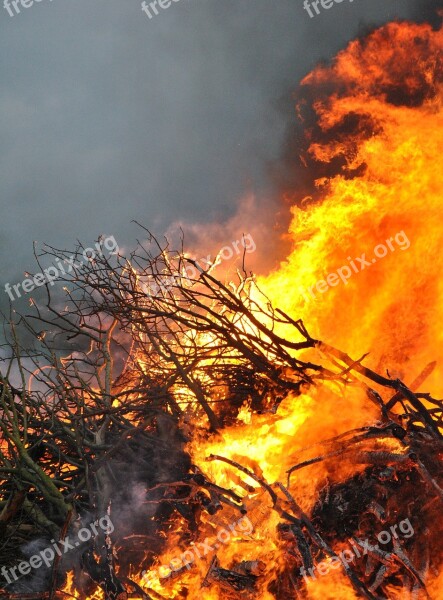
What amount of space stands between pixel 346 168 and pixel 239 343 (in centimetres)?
534

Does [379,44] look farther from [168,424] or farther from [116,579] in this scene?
[116,579]

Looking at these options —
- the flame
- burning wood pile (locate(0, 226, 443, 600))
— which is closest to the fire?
the flame

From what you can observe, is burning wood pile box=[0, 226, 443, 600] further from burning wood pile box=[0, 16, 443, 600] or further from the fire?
the fire

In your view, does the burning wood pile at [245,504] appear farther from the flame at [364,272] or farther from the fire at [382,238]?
the fire at [382,238]

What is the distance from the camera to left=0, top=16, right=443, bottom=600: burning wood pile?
3.93 metres

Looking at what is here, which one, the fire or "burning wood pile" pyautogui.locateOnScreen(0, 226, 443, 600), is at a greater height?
the fire

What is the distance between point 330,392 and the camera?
5.34 metres

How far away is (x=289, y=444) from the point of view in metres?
5.36

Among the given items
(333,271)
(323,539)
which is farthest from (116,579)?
(333,271)

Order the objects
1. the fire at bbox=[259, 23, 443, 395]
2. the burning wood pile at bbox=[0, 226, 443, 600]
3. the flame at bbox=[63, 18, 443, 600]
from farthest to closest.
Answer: the fire at bbox=[259, 23, 443, 395], the flame at bbox=[63, 18, 443, 600], the burning wood pile at bbox=[0, 226, 443, 600]

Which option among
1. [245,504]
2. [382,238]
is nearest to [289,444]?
[245,504]

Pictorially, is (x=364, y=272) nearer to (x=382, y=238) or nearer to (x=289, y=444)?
(x=382, y=238)

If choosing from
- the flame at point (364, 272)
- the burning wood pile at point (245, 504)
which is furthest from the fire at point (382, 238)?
the burning wood pile at point (245, 504)

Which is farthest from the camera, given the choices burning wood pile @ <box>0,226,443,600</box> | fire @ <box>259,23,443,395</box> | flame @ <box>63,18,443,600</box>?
fire @ <box>259,23,443,395</box>
